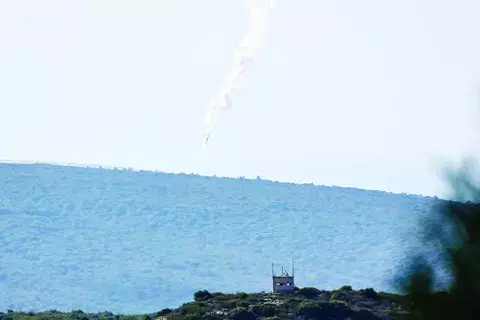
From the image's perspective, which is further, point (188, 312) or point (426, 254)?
point (188, 312)

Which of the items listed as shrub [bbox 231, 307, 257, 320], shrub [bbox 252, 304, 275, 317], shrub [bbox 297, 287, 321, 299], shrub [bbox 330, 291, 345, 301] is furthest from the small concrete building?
shrub [bbox 231, 307, 257, 320]

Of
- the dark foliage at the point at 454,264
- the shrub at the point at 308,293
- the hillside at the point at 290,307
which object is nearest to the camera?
the dark foliage at the point at 454,264

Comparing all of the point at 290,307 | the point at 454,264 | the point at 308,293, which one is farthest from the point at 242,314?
the point at 454,264

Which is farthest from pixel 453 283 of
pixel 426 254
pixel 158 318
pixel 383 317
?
pixel 158 318

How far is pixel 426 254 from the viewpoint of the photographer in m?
32.2

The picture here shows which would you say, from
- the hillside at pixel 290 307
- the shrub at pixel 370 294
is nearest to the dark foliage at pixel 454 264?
the hillside at pixel 290 307

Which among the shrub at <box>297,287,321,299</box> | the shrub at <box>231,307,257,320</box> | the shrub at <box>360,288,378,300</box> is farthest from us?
the shrub at <box>297,287,321,299</box>

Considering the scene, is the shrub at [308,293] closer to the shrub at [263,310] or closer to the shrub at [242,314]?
the shrub at [263,310]

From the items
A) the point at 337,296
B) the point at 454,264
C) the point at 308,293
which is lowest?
the point at 454,264

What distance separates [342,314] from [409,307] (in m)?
67.6

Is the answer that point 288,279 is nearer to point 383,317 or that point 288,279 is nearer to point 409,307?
point 383,317

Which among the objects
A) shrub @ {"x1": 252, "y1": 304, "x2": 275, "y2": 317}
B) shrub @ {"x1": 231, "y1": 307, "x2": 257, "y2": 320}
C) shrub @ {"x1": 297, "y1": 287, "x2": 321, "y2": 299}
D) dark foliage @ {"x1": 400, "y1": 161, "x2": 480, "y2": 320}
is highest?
shrub @ {"x1": 297, "y1": 287, "x2": 321, "y2": 299}

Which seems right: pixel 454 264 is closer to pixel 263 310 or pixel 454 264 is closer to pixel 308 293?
pixel 263 310

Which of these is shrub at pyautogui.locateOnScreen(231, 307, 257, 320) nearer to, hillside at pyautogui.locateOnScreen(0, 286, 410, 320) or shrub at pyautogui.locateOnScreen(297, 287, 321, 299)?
hillside at pyautogui.locateOnScreen(0, 286, 410, 320)
